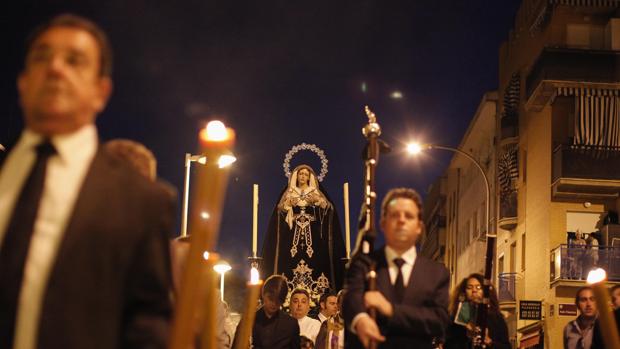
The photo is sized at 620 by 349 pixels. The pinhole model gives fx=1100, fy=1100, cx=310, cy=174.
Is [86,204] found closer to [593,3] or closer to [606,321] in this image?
[606,321]

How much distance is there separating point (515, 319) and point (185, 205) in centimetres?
2842

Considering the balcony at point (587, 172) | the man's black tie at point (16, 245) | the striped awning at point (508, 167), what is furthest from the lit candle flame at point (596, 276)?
the striped awning at point (508, 167)

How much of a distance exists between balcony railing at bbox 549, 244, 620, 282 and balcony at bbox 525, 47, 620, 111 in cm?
601

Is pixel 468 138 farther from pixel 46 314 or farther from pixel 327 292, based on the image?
pixel 46 314

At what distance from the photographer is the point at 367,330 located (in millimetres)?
6289

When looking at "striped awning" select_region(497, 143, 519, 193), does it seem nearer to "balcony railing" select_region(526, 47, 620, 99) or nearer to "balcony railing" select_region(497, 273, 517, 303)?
"balcony railing" select_region(497, 273, 517, 303)

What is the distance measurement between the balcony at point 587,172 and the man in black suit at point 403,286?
33598 mm

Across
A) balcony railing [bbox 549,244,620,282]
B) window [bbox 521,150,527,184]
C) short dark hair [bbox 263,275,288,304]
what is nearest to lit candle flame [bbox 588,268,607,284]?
short dark hair [bbox 263,275,288,304]

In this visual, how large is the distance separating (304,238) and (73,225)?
556 inches

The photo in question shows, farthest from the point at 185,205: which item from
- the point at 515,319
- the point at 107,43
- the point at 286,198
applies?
the point at 515,319

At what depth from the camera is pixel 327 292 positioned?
16875 mm

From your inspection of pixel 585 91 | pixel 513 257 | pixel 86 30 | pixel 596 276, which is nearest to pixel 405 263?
pixel 596 276

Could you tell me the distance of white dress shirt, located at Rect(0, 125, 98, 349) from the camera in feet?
10.0

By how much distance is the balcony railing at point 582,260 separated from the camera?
38188 millimetres
